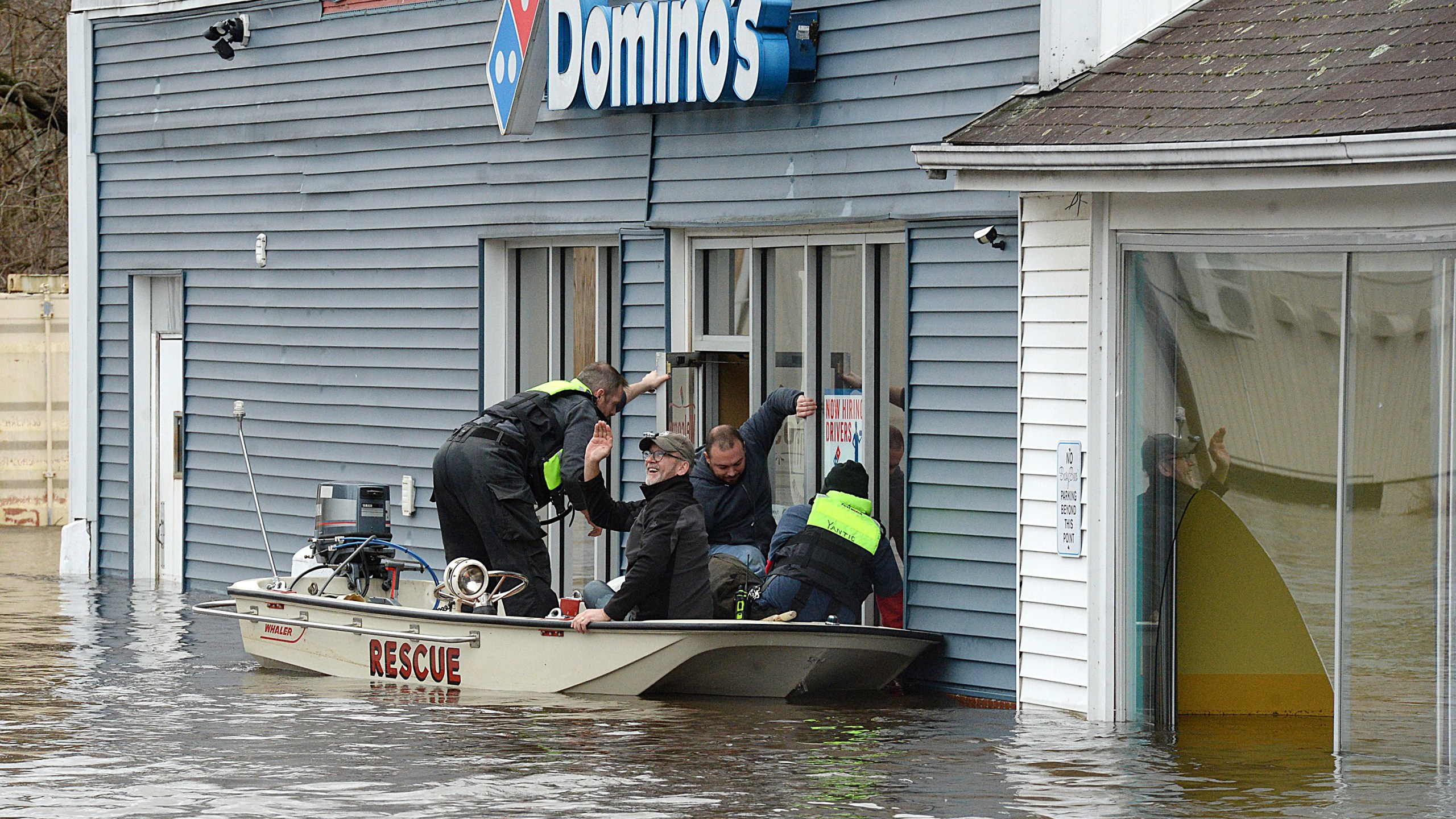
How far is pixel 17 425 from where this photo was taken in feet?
68.7

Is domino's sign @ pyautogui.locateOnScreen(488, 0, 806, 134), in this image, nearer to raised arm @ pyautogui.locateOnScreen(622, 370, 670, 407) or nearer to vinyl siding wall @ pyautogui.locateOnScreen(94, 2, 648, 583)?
vinyl siding wall @ pyautogui.locateOnScreen(94, 2, 648, 583)

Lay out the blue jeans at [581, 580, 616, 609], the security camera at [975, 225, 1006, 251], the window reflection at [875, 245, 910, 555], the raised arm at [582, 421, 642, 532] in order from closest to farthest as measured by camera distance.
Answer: the security camera at [975, 225, 1006, 251], the raised arm at [582, 421, 642, 532], the blue jeans at [581, 580, 616, 609], the window reflection at [875, 245, 910, 555]

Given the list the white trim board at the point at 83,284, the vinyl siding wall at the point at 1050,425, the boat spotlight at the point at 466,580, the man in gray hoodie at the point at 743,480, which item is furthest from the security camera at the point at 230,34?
the vinyl siding wall at the point at 1050,425

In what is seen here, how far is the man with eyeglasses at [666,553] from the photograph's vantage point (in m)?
10.6

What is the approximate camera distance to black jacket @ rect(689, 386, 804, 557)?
38.9 feet

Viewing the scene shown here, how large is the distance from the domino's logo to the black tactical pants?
2.63 m

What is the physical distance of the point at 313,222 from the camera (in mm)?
15359

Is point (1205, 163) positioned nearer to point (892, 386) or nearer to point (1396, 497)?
point (1396, 497)

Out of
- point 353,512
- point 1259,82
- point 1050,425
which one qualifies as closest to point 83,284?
point 353,512

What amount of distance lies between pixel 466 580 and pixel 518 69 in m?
3.62

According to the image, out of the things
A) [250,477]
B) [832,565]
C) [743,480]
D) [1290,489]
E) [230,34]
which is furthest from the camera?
[230,34]

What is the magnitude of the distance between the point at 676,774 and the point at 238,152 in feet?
29.1

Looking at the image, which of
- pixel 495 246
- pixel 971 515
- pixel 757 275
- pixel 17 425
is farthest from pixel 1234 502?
pixel 17 425

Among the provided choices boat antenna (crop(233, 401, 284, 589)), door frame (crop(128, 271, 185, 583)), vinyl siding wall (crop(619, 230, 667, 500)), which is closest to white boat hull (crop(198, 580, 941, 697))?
boat antenna (crop(233, 401, 284, 589))
